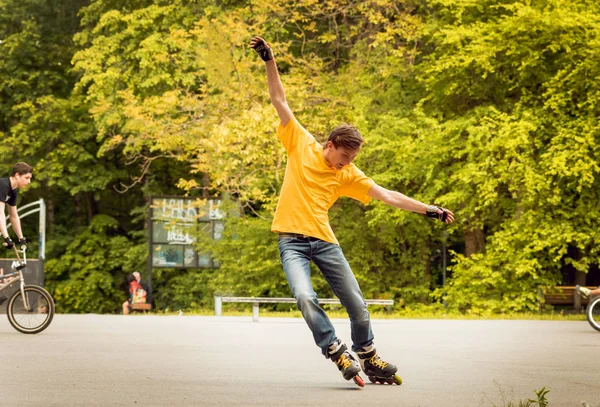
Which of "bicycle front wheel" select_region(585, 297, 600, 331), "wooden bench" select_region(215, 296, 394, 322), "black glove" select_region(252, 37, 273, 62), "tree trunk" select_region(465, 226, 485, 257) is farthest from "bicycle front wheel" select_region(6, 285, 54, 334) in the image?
"tree trunk" select_region(465, 226, 485, 257)

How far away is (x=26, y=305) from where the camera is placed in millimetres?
13500

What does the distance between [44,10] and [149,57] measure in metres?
9.72

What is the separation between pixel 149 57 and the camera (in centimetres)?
3312

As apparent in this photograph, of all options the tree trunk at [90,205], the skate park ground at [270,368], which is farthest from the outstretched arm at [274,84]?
the tree trunk at [90,205]

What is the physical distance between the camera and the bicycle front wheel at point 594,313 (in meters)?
16.1

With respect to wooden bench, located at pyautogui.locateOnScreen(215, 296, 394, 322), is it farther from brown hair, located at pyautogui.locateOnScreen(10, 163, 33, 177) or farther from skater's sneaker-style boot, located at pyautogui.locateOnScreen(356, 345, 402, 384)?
skater's sneaker-style boot, located at pyautogui.locateOnScreen(356, 345, 402, 384)

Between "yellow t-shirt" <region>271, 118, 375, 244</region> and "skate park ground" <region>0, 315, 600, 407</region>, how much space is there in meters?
1.18

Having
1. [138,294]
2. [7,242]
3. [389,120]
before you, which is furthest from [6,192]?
[138,294]

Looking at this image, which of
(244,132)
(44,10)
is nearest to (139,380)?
(244,132)

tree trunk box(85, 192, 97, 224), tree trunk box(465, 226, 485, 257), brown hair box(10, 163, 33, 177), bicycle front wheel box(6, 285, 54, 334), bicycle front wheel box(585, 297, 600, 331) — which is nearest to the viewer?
brown hair box(10, 163, 33, 177)

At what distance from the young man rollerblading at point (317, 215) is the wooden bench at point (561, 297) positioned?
666 inches

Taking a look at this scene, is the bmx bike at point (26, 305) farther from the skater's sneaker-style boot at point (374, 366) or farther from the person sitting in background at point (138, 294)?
the person sitting in background at point (138, 294)

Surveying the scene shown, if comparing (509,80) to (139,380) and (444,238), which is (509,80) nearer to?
(444,238)

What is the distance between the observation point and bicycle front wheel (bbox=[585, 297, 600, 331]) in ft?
52.9
